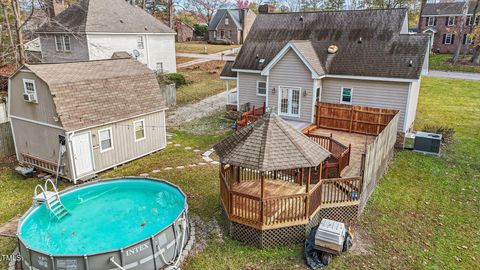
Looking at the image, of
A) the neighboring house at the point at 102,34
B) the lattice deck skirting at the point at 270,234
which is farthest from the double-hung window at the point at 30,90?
the neighboring house at the point at 102,34

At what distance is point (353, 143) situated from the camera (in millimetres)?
17797

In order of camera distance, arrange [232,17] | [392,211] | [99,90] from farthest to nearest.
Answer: [232,17], [99,90], [392,211]

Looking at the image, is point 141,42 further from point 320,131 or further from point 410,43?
point 410,43

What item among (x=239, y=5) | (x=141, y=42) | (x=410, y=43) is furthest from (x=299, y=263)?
(x=239, y=5)

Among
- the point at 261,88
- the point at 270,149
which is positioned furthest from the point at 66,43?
the point at 270,149

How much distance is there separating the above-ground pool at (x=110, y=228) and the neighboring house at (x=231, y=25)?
188 ft

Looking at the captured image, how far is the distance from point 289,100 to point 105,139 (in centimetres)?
1130

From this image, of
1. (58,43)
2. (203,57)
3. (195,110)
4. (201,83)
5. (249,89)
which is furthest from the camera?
(203,57)

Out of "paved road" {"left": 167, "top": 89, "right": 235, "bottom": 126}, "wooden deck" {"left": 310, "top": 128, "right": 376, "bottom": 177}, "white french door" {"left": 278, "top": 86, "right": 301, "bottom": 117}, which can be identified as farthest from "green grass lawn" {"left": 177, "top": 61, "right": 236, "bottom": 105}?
"wooden deck" {"left": 310, "top": 128, "right": 376, "bottom": 177}

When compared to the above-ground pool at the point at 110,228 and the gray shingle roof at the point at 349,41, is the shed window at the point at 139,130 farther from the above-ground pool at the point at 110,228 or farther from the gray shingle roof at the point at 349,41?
the gray shingle roof at the point at 349,41

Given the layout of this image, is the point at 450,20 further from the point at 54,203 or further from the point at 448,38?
the point at 54,203

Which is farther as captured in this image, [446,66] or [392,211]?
[446,66]

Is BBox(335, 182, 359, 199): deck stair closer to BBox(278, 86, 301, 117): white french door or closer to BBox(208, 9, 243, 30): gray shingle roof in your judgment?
BBox(278, 86, 301, 117): white french door

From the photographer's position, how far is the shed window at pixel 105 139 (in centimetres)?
1605
